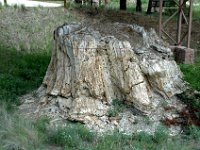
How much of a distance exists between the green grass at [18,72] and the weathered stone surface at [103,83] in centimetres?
102

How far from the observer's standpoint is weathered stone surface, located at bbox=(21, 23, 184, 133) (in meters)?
6.99

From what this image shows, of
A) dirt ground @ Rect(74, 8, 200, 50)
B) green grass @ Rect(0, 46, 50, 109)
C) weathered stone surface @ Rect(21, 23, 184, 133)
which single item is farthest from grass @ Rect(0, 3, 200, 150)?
dirt ground @ Rect(74, 8, 200, 50)

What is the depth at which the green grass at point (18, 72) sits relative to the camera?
838cm

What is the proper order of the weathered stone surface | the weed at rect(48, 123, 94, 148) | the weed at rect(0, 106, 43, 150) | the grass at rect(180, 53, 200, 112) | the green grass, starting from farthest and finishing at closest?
the green grass → the grass at rect(180, 53, 200, 112) → the weathered stone surface → the weed at rect(48, 123, 94, 148) → the weed at rect(0, 106, 43, 150)

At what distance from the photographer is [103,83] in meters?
7.22

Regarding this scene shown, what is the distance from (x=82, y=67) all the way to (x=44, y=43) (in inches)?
213

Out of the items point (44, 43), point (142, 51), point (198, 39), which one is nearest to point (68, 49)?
point (142, 51)

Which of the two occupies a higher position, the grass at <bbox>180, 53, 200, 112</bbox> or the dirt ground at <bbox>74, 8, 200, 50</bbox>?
the dirt ground at <bbox>74, 8, 200, 50</bbox>

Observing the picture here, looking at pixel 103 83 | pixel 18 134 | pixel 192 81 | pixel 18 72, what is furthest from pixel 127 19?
pixel 18 134

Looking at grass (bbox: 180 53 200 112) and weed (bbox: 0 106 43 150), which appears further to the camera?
grass (bbox: 180 53 200 112)

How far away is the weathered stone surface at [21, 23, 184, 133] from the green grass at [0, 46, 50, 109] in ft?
3.33

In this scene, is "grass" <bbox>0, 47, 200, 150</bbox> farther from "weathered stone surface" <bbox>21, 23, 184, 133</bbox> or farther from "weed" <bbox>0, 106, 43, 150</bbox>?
"weathered stone surface" <bbox>21, 23, 184, 133</bbox>

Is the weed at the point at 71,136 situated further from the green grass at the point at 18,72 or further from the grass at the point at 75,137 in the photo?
the green grass at the point at 18,72

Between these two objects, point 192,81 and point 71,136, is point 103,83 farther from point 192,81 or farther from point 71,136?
point 192,81
